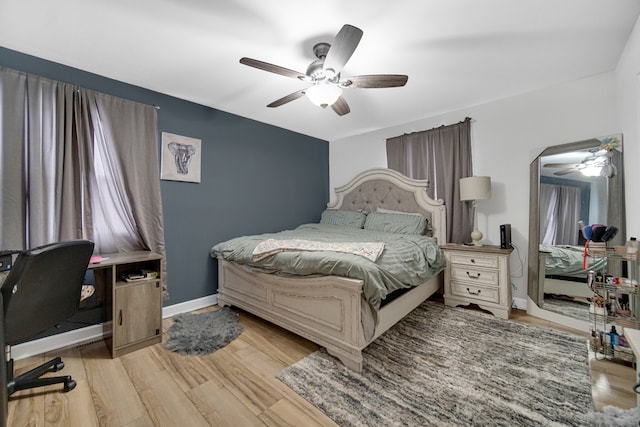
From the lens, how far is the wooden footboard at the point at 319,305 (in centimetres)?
174

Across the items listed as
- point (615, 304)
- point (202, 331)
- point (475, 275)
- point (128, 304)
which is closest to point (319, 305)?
point (202, 331)

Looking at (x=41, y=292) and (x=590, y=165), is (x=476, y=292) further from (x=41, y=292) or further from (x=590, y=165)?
(x=41, y=292)

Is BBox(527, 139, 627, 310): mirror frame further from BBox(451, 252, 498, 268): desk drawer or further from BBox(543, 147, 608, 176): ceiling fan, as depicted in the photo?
BBox(451, 252, 498, 268): desk drawer

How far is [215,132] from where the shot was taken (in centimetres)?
310

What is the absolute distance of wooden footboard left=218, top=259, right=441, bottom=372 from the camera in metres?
1.74

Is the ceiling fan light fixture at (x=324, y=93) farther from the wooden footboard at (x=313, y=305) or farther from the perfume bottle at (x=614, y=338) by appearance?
the perfume bottle at (x=614, y=338)

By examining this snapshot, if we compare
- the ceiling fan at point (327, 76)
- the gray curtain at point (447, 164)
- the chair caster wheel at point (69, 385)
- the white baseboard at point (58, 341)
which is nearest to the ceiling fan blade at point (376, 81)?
the ceiling fan at point (327, 76)

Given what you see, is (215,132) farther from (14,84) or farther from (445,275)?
(445,275)

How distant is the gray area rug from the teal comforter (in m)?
0.47

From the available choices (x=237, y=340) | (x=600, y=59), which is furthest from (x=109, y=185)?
(x=600, y=59)

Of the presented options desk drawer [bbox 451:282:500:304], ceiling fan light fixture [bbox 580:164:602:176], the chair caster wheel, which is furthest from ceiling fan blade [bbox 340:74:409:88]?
the chair caster wheel

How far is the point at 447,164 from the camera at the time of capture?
3.23 metres

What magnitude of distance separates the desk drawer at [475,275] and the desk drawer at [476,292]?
0.04 m

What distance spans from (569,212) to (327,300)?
238cm
